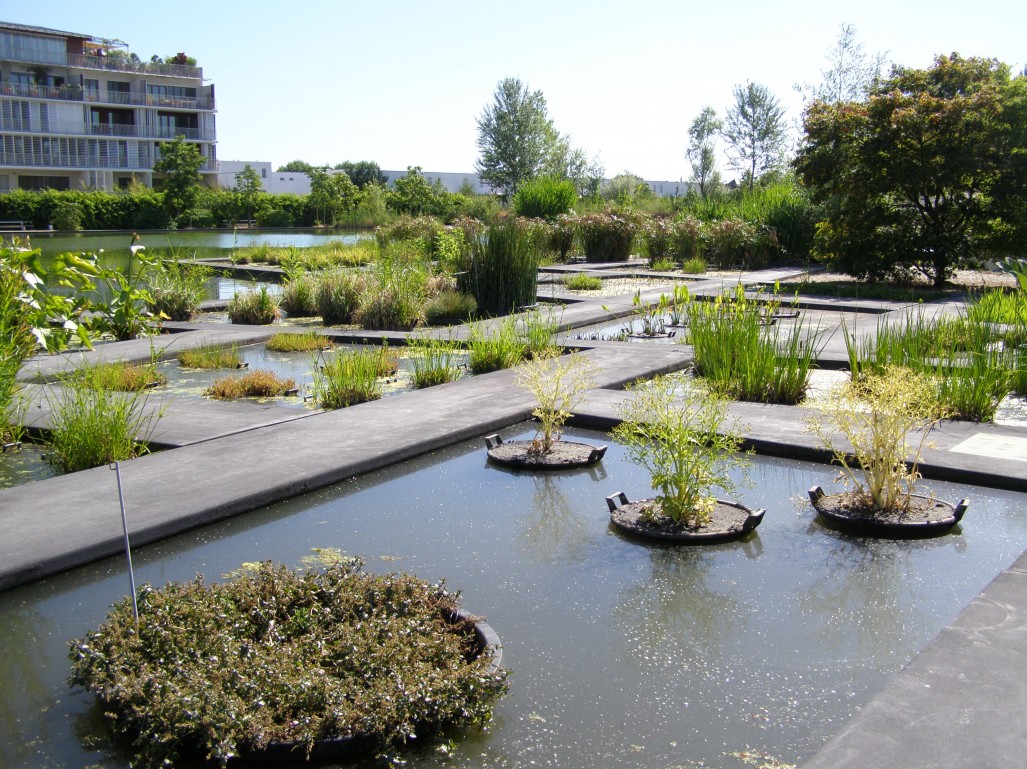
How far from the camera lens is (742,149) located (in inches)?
1758

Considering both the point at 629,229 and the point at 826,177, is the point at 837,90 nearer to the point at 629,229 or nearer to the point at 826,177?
the point at 629,229

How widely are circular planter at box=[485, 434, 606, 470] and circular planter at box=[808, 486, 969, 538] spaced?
1.27 m

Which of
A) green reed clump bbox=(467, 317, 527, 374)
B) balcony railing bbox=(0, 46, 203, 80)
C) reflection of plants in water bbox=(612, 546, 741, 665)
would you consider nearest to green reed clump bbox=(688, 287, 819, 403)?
green reed clump bbox=(467, 317, 527, 374)

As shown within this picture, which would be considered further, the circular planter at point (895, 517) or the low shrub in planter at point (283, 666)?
the circular planter at point (895, 517)

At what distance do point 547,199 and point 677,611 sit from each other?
20.9 m

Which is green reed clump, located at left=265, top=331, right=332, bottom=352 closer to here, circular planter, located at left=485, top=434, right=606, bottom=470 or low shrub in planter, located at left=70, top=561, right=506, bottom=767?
circular planter, located at left=485, top=434, right=606, bottom=470

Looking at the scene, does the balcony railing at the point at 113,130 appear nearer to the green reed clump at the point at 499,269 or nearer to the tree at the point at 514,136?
the tree at the point at 514,136

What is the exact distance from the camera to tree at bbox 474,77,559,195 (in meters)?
55.0

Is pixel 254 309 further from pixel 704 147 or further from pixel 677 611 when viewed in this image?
pixel 704 147

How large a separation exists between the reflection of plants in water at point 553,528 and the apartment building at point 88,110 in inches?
1791

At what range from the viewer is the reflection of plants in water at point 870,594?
10.7 ft

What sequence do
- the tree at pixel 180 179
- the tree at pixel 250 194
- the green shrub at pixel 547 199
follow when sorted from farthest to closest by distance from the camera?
the tree at pixel 250 194 → the tree at pixel 180 179 → the green shrub at pixel 547 199

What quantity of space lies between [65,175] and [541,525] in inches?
2051

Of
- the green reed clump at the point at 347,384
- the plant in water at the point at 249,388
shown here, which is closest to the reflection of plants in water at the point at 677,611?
the green reed clump at the point at 347,384
